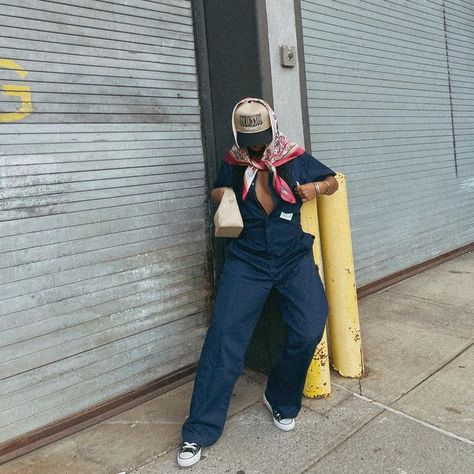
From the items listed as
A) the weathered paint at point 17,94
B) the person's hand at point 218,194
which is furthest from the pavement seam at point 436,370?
the weathered paint at point 17,94

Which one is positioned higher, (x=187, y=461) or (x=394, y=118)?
(x=394, y=118)

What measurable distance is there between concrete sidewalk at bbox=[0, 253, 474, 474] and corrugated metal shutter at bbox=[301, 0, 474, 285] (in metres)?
1.81

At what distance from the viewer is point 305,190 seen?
285 centimetres

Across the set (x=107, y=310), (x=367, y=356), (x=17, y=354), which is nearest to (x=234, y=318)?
(x=107, y=310)

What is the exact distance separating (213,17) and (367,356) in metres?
2.82

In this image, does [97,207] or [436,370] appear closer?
[97,207]

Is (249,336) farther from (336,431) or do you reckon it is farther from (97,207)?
(97,207)

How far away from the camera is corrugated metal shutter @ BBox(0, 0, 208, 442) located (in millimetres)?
2803

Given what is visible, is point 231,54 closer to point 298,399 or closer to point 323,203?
point 323,203

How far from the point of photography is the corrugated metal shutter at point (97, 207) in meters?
2.80

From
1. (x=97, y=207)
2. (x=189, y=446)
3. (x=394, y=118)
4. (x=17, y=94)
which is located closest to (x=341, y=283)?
(x=189, y=446)

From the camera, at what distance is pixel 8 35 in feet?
8.95

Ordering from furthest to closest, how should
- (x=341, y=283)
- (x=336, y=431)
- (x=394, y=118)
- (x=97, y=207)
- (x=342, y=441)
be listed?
(x=394, y=118), (x=341, y=283), (x=97, y=207), (x=336, y=431), (x=342, y=441)

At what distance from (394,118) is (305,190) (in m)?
3.33
